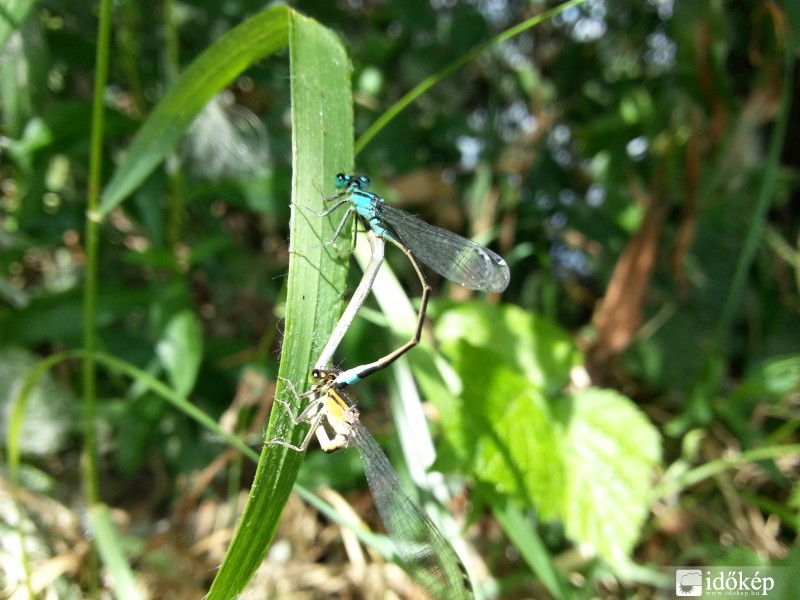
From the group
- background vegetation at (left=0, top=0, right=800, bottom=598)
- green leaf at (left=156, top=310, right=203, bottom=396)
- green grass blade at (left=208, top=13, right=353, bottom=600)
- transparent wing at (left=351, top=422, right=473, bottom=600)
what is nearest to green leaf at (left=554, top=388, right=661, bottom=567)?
background vegetation at (left=0, top=0, right=800, bottom=598)

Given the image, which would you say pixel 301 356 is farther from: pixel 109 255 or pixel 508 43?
pixel 508 43

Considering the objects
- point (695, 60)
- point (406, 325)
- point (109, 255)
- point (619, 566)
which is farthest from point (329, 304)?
point (695, 60)

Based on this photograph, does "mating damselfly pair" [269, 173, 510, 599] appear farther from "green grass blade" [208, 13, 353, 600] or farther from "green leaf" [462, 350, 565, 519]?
"green leaf" [462, 350, 565, 519]

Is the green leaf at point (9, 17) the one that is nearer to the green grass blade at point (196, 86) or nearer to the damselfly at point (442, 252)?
the green grass blade at point (196, 86)

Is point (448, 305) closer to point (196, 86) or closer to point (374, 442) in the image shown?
point (374, 442)

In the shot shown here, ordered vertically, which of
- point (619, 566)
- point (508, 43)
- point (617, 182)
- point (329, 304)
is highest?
point (508, 43)

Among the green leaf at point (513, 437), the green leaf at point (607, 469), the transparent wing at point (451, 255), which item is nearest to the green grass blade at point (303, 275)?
the transparent wing at point (451, 255)

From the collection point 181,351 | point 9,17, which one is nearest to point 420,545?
point 181,351
